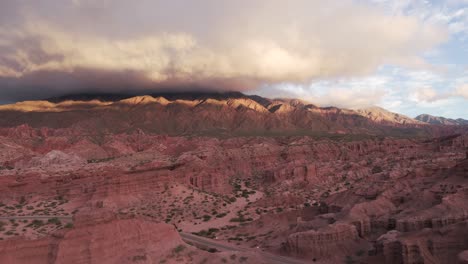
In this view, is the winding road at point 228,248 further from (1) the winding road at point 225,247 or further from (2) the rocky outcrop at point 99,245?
(2) the rocky outcrop at point 99,245

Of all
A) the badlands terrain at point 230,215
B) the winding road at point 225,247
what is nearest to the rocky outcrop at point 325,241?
the badlands terrain at point 230,215

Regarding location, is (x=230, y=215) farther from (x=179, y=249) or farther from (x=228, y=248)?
(x=179, y=249)

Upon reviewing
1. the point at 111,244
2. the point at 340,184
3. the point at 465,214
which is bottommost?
the point at 340,184

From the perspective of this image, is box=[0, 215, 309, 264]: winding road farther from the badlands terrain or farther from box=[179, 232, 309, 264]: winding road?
the badlands terrain

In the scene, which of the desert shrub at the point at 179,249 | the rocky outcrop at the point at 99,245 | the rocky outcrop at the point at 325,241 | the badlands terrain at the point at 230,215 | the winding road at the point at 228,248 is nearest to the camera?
the rocky outcrop at the point at 99,245

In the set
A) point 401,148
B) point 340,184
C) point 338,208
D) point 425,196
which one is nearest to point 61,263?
point 338,208

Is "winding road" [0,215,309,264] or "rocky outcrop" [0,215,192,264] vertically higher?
"rocky outcrop" [0,215,192,264]

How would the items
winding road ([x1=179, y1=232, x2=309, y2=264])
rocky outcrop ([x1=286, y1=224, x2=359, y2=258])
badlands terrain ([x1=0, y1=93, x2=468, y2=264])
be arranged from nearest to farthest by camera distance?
badlands terrain ([x1=0, y1=93, x2=468, y2=264]), winding road ([x1=179, y1=232, x2=309, y2=264]), rocky outcrop ([x1=286, y1=224, x2=359, y2=258])


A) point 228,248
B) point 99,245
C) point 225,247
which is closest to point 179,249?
point 99,245

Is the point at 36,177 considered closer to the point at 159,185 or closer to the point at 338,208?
the point at 159,185

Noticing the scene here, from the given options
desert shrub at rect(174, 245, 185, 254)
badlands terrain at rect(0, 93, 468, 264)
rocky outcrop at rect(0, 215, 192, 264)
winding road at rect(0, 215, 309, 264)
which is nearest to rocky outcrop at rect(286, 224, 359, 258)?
badlands terrain at rect(0, 93, 468, 264)

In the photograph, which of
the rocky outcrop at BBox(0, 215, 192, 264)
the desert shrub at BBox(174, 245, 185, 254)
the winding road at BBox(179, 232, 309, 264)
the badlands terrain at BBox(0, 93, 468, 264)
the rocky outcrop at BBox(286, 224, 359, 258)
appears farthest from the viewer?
the rocky outcrop at BBox(286, 224, 359, 258)

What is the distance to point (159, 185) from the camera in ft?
210

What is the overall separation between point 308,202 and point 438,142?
80701 millimetres
